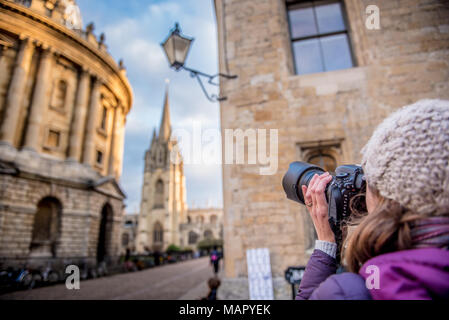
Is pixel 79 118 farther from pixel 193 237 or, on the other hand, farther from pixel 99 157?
pixel 193 237

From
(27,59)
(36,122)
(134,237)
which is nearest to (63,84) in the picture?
(27,59)

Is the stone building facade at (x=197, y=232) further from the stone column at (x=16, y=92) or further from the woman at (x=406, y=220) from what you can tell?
the woman at (x=406, y=220)

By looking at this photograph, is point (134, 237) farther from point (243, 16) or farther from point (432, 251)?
point (432, 251)

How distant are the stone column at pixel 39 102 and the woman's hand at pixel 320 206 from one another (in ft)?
62.3

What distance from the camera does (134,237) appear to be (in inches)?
2202

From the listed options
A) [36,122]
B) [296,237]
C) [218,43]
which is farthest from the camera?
[36,122]

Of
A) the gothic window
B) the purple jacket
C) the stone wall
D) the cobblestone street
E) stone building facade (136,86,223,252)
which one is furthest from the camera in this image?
the gothic window

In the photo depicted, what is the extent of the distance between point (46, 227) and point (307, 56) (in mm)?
17691

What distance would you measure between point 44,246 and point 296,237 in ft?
53.3

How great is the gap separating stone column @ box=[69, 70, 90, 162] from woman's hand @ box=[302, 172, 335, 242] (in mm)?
20188

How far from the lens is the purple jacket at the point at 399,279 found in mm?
580

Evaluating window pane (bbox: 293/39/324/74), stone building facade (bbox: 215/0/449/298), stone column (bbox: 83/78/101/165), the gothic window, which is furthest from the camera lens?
the gothic window

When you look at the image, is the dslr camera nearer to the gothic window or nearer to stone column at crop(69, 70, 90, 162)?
stone column at crop(69, 70, 90, 162)

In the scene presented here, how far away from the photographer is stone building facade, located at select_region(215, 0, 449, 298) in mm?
5176
